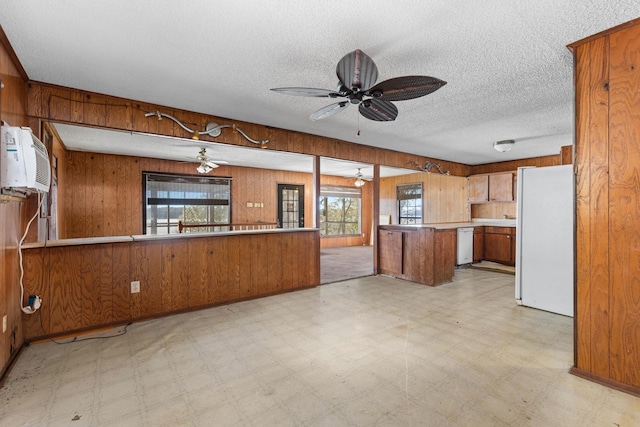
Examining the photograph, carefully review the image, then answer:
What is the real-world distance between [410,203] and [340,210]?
2.28m

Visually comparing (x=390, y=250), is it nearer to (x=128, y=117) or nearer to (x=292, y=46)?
(x=292, y=46)

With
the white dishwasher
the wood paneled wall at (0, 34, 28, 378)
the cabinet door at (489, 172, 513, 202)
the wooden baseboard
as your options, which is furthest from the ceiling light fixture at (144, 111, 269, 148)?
the cabinet door at (489, 172, 513, 202)

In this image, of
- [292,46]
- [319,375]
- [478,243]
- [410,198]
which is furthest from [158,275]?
[410,198]

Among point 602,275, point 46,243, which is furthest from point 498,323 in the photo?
point 46,243

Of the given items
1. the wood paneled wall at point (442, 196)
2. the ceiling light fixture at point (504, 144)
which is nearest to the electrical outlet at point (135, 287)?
the ceiling light fixture at point (504, 144)

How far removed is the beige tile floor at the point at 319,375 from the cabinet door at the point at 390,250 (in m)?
1.78

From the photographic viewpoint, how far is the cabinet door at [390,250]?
5121 mm

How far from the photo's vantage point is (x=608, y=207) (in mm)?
1959

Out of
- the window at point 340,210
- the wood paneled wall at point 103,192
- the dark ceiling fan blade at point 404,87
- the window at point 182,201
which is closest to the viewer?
the dark ceiling fan blade at point 404,87

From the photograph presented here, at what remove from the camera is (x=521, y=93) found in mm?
3035

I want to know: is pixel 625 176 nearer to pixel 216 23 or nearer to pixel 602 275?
pixel 602 275

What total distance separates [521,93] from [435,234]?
232 centimetres

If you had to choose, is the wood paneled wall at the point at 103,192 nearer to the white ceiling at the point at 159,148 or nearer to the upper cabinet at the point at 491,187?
the white ceiling at the point at 159,148

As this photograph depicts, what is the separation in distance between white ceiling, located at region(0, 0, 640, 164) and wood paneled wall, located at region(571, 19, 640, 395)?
26 centimetres
